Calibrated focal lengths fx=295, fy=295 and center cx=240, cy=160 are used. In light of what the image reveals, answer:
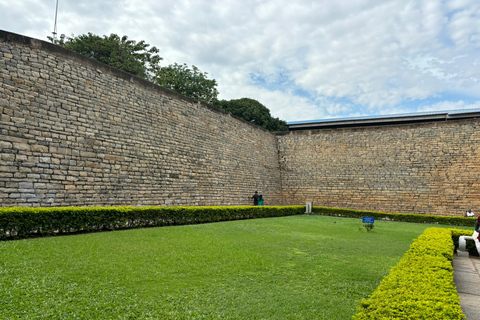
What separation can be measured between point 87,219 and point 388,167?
1668cm

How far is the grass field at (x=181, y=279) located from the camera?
8.55ft

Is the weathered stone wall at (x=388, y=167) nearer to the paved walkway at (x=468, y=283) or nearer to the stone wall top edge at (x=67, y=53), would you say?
the stone wall top edge at (x=67, y=53)

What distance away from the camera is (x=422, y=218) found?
1496 cm

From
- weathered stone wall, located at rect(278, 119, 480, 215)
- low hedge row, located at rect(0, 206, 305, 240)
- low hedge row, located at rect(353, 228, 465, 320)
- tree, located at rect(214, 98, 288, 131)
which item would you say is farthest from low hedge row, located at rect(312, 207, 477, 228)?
tree, located at rect(214, 98, 288, 131)

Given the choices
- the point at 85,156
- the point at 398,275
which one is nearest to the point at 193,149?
the point at 85,156

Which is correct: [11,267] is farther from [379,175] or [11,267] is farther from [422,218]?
[379,175]

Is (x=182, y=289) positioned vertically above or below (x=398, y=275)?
below

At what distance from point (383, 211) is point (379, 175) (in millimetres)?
2166

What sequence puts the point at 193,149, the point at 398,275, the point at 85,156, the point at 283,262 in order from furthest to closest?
1. the point at 193,149
2. the point at 85,156
3. the point at 283,262
4. the point at 398,275

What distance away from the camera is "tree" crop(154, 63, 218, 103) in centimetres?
2880

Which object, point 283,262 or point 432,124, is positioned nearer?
point 283,262

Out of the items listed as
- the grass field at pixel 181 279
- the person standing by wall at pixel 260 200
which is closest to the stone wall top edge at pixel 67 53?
the grass field at pixel 181 279

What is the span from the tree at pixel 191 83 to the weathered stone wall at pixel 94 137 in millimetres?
15079

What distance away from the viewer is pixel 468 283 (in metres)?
3.96
